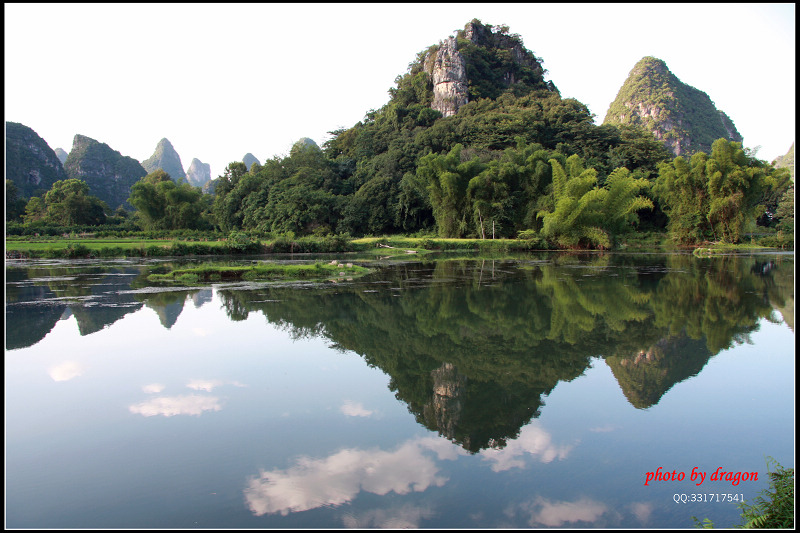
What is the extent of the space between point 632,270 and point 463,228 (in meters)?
18.6

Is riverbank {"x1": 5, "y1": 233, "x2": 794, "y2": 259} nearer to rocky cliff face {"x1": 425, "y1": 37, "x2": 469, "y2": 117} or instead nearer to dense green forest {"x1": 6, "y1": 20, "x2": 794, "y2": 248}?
dense green forest {"x1": 6, "y1": 20, "x2": 794, "y2": 248}

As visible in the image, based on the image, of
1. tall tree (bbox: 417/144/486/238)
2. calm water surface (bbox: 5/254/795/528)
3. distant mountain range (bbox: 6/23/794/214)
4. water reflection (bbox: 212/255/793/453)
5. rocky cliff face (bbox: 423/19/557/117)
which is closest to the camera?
calm water surface (bbox: 5/254/795/528)

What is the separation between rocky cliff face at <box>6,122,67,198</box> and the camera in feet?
268

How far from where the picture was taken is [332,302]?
11.4 meters

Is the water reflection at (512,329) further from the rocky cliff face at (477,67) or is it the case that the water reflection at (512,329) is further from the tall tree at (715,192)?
the rocky cliff face at (477,67)

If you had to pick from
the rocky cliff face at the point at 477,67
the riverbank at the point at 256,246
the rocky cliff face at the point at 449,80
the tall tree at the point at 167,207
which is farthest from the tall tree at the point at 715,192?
the tall tree at the point at 167,207

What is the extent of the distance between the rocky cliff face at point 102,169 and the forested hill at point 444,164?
208 ft

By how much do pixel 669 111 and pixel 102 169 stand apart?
411 ft

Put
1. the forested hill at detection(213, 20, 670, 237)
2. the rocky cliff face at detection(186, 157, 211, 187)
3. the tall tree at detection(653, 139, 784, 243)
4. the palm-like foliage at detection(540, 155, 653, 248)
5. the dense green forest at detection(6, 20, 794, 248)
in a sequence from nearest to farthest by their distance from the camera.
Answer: the palm-like foliage at detection(540, 155, 653, 248) → the tall tree at detection(653, 139, 784, 243) → the dense green forest at detection(6, 20, 794, 248) → the forested hill at detection(213, 20, 670, 237) → the rocky cliff face at detection(186, 157, 211, 187)

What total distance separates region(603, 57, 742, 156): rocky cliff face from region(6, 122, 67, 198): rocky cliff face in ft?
391

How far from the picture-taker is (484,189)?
35.4 metres

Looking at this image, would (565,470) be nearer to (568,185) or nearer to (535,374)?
(535,374)

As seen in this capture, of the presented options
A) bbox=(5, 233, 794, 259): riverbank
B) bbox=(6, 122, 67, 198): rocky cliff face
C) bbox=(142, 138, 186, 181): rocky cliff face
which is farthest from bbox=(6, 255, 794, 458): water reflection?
bbox=(142, 138, 186, 181): rocky cliff face

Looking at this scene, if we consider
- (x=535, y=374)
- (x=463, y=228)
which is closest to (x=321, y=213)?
(x=463, y=228)
